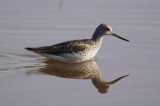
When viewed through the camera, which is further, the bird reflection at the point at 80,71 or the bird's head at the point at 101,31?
the bird's head at the point at 101,31

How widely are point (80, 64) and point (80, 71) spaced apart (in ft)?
2.27

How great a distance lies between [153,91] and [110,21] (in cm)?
500

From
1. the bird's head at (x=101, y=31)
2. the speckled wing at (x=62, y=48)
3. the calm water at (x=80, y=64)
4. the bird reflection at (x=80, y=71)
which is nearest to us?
the calm water at (x=80, y=64)

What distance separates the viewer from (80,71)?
11.3 m

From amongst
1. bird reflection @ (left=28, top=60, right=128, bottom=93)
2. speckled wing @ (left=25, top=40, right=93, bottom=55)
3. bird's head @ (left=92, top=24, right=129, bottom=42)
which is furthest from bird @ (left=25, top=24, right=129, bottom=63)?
bird's head @ (left=92, top=24, right=129, bottom=42)

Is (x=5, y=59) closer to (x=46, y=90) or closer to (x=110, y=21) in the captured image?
(x=46, y=90)

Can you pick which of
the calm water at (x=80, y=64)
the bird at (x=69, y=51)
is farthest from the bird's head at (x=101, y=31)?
the bird at (x=69, y=51)

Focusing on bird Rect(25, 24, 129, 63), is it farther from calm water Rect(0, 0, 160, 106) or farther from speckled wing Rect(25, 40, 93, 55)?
calm water Rect(0, 0, 160, 106)

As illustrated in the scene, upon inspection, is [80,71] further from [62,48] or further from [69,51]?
[62,48]

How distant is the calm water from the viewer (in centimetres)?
927

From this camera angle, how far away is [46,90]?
9.52m

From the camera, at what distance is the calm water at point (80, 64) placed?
9266 millimetres

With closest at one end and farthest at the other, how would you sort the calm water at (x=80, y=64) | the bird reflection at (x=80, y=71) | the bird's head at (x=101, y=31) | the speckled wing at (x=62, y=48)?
1. the calm water at (x=80, y=64)
2. the bird reflection at (x=80, y=71)
3. the speckled wing at (x=62, y=48)
4. the bird's head at (x=101, y=31)

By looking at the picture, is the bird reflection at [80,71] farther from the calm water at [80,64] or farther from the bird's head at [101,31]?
the bird's head at [101,31]
